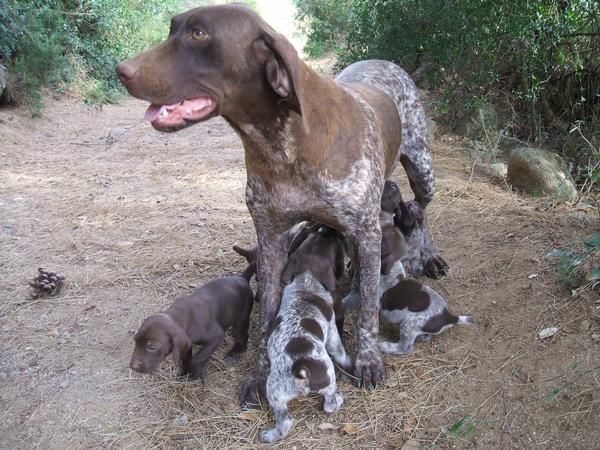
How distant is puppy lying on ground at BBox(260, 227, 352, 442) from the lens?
2.87 meters

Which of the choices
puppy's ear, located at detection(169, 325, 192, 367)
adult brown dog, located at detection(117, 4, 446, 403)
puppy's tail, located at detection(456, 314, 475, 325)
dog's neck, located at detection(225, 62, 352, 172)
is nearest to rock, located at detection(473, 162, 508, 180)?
adult brown dog, located at detection(117, 4, 446, 403)

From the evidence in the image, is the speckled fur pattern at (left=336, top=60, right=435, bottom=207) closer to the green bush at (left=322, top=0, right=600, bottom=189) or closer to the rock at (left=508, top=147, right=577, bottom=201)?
the rock at (left=508, top=147, right=577, bottom=201)

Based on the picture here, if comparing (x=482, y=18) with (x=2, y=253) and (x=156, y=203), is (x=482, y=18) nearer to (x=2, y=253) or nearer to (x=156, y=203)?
(x=156, y=203)

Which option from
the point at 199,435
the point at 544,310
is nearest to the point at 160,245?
the point at 199,435

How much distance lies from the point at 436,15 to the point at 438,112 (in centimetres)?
154

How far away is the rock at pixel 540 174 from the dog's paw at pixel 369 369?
3.04 m

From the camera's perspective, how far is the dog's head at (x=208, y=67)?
7.91 feet

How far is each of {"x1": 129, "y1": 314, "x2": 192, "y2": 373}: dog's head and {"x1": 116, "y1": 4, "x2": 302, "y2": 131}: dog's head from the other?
43.0 inches

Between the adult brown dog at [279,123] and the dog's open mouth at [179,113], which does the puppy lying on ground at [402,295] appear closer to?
the adult brown dog at [279,123]

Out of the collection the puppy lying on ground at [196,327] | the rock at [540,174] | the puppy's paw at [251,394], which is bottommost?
the puppy's paw at [251,394]

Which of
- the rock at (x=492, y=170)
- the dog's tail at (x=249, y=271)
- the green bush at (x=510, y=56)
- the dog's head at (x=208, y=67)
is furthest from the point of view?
the rock at (x=492, y=170)

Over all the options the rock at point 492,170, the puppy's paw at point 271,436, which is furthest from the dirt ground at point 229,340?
the rock at point 492,170

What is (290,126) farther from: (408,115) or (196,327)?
(408,115)

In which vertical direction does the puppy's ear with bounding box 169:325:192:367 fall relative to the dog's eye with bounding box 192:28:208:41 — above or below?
below
